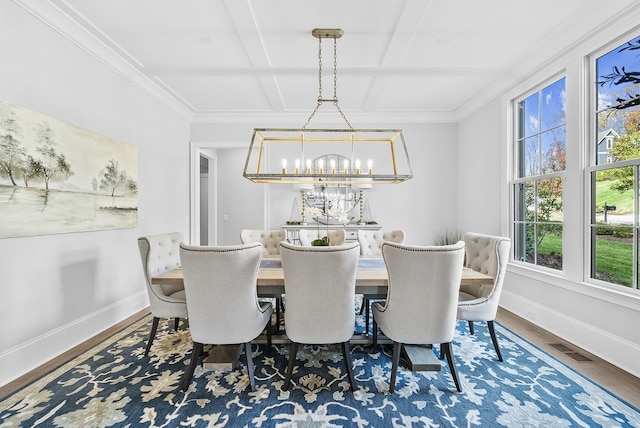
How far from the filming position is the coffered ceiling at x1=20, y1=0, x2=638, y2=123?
2.27m

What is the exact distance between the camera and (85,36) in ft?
8.51

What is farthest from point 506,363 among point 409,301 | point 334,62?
point 334,62

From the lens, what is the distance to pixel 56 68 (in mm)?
2385

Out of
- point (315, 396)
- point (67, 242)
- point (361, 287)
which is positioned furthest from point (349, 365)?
point (67, 242)

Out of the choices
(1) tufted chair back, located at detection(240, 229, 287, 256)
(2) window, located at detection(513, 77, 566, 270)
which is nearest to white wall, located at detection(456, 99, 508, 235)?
(2) window, located at detection(513, 77, 566, 270)

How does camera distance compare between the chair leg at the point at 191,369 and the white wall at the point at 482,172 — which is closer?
the chair leg at the point at 191,369

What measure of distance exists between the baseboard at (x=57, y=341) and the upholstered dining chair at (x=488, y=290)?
10.4 ft

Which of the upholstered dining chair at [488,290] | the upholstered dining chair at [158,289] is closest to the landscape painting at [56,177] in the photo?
the upholstered dining chair at [158,289]

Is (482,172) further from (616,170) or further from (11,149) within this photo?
(11,149)

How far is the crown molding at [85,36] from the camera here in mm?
2201

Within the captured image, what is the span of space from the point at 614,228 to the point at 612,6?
5.49ft

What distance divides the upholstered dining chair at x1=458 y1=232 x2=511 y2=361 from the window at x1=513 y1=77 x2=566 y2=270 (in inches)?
40.1

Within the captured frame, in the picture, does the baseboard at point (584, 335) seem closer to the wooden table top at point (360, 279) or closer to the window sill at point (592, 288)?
the window sill at point (592, 288)

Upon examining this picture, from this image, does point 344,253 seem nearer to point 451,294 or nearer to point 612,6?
point 451,294
